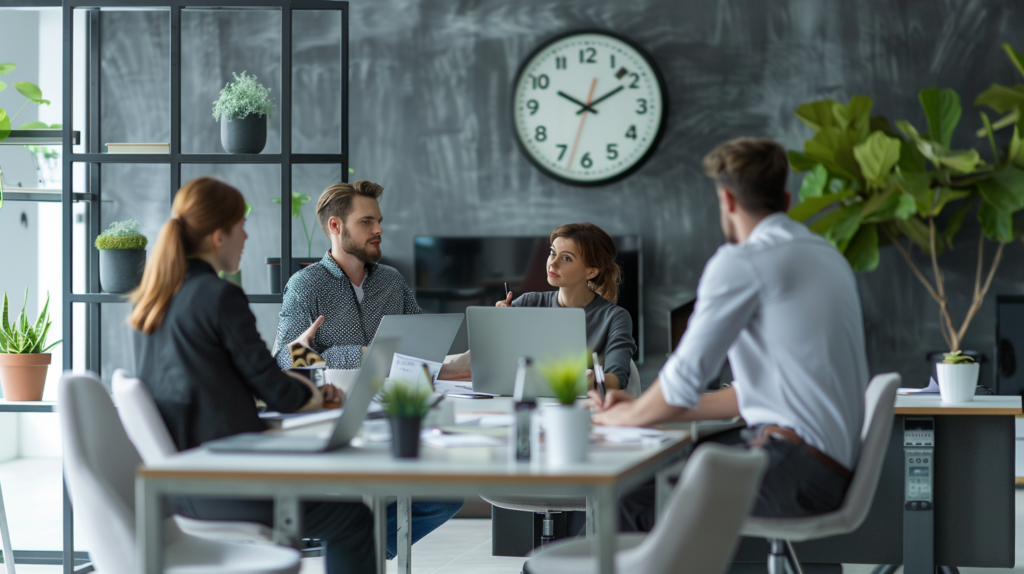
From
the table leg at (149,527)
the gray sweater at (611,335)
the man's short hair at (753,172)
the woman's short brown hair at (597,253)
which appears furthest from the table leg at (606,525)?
the woman's short brown hair at (597,253)

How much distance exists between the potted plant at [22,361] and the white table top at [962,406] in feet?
9.42

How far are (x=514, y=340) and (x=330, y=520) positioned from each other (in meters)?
0.71

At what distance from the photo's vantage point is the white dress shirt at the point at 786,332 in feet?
6.01

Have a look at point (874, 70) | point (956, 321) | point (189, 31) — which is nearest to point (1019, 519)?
point (956, 321)

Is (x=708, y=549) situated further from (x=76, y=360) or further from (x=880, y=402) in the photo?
(x=76, y=360)

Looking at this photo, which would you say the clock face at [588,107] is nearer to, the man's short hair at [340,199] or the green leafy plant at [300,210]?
the green leafy plant at [300,210]

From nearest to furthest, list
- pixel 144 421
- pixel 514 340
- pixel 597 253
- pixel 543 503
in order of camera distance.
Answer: pixel 144 421 < pixel 514 340 < pixel 543 503 < pixel 597 253

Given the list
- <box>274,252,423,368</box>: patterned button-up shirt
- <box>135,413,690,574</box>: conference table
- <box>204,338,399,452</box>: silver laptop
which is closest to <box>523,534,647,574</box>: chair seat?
<box>135,413,690,574</box>: conference table

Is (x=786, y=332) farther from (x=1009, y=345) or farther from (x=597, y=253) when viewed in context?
(x=1009, y=345)

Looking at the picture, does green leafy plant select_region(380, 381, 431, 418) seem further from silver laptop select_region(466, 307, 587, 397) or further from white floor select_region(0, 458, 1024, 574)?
white floor select_region(0, 458, 1024, 574)

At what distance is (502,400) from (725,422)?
0.59 m

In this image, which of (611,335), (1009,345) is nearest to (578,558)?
(611,335)

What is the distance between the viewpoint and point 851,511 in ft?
→ 6.31

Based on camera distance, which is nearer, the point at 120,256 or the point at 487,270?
the point at 120,256
